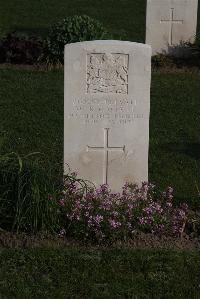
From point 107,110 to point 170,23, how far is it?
7.55 metres

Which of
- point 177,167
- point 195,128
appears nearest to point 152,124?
point 195,128

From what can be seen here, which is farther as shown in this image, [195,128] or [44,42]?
[44,42]

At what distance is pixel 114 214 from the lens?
19.9 ft

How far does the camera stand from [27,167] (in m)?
6.43

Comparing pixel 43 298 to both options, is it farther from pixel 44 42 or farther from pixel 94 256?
pixel 44 42

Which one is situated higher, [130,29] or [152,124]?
[130,29]

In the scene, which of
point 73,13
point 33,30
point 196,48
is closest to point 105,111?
point 196,48

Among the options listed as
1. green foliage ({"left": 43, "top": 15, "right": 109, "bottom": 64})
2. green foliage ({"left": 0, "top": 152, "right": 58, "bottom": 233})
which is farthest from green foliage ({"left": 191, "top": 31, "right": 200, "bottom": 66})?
green foliage ({"left": 0, "top": 152, "right": 58, "bottom": 233})

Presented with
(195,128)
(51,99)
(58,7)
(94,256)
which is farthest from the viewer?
(58,7)

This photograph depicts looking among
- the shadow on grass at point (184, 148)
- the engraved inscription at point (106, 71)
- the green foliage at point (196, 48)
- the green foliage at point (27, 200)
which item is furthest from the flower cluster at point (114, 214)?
the green foliage at point (196, 48)

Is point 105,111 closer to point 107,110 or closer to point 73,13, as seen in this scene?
point 107,110

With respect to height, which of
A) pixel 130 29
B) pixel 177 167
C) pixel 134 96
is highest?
pixel 130 29

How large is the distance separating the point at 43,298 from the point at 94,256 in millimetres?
746

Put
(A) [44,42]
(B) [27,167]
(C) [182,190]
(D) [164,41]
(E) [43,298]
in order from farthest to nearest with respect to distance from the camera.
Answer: (D) [164,41]
(A) [44,42]
(C) [182,190]
(B) [27,167]
(E) [43,298]
